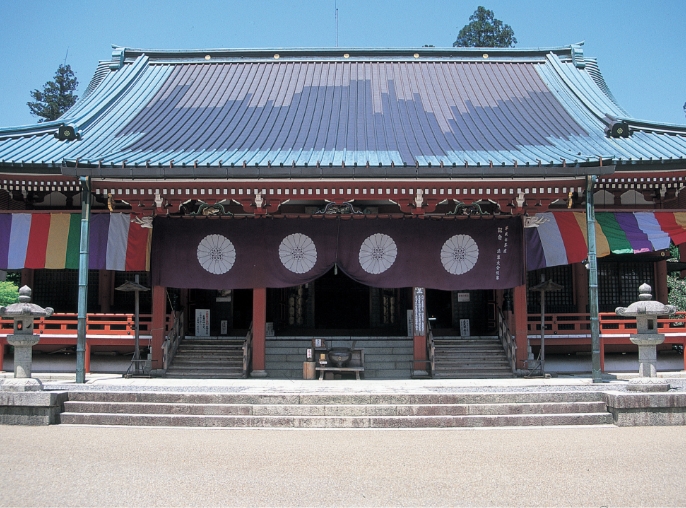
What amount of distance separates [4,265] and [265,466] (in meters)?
9.24

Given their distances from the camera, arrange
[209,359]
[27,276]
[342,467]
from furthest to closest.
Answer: [27,276]
[209,359]
[342,467]

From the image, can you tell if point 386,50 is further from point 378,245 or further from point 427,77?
point 378,245

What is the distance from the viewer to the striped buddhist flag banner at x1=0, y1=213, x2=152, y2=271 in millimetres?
13398

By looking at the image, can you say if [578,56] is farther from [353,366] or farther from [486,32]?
[486,32]

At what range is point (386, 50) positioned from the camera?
733 inches

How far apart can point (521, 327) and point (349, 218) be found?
4.22 metres

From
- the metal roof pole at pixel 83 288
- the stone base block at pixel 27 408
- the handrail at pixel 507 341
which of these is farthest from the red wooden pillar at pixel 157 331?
the handrail at pixel 507 341

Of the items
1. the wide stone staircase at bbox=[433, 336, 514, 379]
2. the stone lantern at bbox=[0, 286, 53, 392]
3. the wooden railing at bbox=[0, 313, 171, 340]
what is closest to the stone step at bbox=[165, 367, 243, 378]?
the wooden railing at bbox=[0, 313, 171, 340]

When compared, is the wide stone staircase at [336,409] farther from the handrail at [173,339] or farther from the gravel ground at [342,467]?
the handrail at [173,339]

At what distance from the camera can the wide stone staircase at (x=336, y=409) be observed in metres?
9.26

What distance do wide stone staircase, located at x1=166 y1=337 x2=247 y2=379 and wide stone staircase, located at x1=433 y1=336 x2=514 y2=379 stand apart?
4229 mm

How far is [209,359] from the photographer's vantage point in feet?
44.5

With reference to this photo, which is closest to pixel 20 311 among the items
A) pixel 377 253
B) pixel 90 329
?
pixel 90 329

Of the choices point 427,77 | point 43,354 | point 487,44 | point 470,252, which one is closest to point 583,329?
point 470,252
